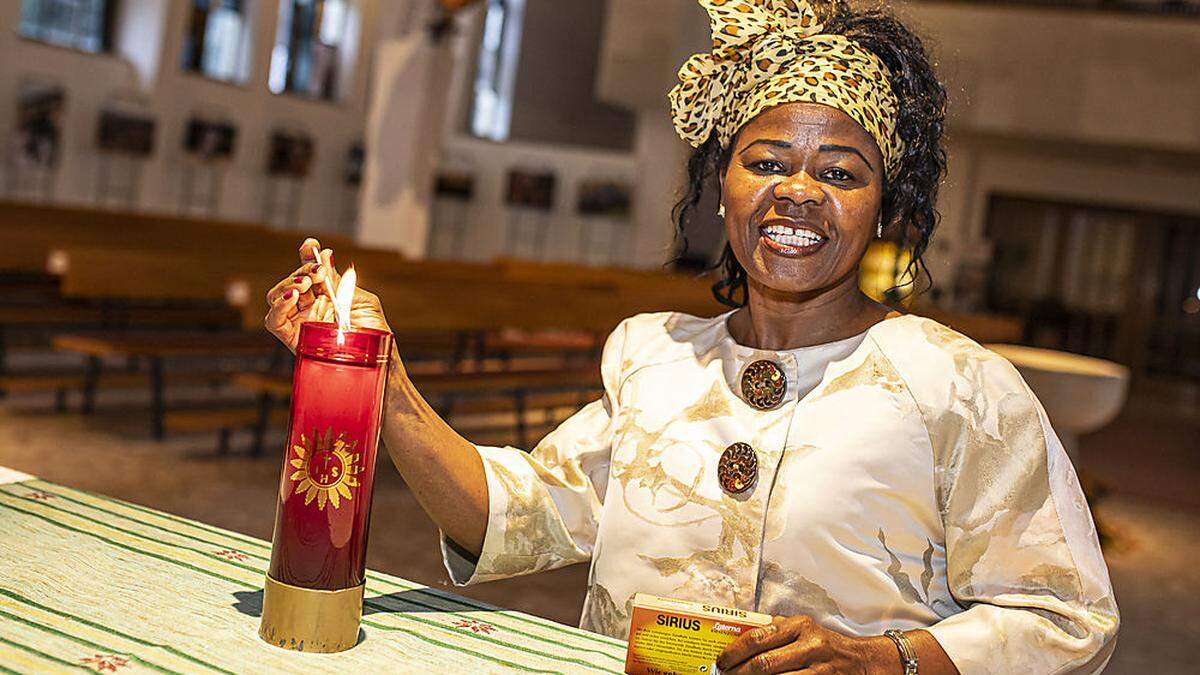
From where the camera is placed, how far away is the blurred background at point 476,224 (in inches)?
235

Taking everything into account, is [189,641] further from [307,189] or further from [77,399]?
[307,189]

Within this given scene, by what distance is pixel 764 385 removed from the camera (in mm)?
1483

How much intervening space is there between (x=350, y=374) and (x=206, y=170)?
14.2 m

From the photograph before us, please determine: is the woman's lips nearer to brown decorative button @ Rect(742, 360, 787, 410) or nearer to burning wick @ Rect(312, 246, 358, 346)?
brown decorative button @ Rect(742, 360, 787, 410)

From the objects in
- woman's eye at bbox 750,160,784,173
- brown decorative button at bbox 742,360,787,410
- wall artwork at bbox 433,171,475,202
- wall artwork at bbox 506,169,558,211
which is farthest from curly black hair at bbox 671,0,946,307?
wall artwork at bbox 433,171,475,202

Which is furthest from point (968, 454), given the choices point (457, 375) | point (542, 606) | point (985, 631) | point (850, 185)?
point (457, 375)

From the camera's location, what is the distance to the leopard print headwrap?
1474 mm

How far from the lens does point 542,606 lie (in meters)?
4.40

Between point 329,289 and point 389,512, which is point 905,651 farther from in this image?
point 389,512

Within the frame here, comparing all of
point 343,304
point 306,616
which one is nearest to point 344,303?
point 343,304

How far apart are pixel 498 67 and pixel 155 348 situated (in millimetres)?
12335

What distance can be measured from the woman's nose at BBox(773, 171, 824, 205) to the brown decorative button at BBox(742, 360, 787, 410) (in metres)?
0.19

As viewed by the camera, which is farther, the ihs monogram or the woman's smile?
the woman's smile

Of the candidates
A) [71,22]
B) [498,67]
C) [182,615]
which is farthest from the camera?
[498,67]
